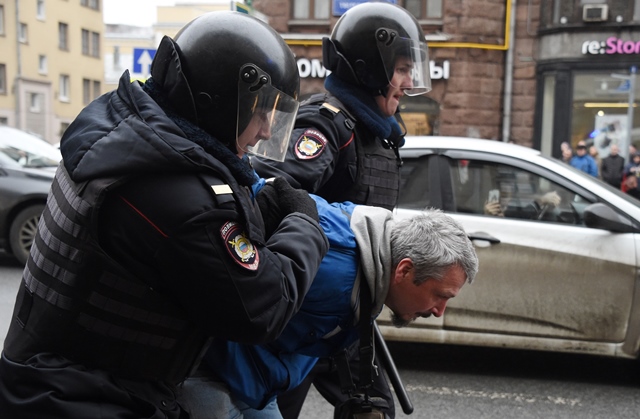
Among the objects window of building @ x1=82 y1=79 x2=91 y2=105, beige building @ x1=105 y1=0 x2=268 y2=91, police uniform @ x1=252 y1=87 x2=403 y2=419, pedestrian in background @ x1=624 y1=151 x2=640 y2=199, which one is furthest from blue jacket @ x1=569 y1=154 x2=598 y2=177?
beige building @ x1=105 y1=0 x2=268 y2=91

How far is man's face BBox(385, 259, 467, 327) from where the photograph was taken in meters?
2.05

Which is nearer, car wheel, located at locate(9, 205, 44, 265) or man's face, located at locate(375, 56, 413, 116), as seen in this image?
man's face, located at locate(375, 56, 413, 116)

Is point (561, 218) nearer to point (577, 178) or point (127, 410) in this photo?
point (577, 178)

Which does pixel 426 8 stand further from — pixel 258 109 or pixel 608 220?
pixel 258 109

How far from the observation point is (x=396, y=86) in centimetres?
309

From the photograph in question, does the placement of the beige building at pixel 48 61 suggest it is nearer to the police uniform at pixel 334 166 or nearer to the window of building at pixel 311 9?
the window of building at pixel 311 9

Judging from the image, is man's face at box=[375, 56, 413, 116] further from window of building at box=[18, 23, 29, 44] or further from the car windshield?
window of building at box=[18, 23, 29, 44]

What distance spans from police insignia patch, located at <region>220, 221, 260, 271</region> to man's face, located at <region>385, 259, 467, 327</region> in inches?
21.9

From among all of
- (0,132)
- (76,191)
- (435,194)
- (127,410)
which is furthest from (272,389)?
(0,132)

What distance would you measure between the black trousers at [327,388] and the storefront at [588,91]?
1331cm

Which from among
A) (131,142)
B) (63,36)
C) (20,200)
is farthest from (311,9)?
(63,36)

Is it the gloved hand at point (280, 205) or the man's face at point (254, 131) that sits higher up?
the man's face at point (254, 131)

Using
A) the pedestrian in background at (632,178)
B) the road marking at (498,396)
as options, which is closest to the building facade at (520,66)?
the pedestrian in background at (632,178)

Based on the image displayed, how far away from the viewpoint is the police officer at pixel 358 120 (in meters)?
2.69
